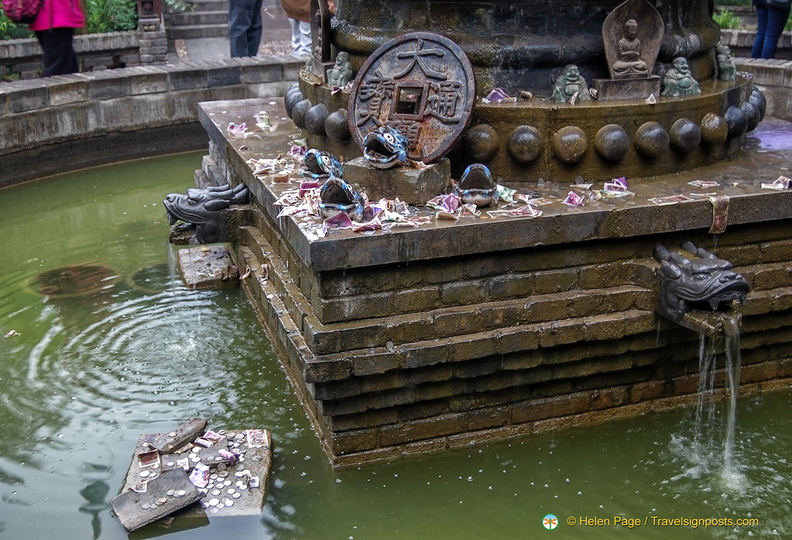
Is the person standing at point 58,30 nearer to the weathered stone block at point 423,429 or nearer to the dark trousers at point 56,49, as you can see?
the dark trousers at point 56,49

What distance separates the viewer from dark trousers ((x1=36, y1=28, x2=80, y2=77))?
32.6ft

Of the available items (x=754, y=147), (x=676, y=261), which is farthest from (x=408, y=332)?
(x=754, y=147)

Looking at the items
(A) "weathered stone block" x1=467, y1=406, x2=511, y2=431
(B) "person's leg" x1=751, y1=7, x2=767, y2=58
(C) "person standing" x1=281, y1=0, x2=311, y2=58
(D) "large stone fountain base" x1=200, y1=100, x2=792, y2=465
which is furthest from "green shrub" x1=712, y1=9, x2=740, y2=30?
(A) "weathered stone block" x1=467, y1=406, x2=511, y2=431

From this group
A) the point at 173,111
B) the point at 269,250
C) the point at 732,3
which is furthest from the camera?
the point at 732,3

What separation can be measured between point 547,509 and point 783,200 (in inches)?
86.0

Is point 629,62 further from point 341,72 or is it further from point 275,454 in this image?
point 275,454

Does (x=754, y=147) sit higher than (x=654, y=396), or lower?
higher

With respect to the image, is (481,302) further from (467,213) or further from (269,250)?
(269,250)

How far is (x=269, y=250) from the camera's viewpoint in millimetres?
5961

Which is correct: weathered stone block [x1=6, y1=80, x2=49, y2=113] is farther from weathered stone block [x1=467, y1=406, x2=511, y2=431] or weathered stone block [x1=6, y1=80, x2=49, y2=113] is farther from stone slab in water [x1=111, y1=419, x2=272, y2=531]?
weathered stone block [x1=467, y1=406, x2=511, y2=431]

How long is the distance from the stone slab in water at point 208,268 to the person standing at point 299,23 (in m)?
4.36

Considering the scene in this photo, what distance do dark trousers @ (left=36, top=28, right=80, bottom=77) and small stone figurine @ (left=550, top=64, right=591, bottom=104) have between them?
6.55 m

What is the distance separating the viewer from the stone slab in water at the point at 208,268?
6.97 meters

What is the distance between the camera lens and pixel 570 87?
5.42 m
